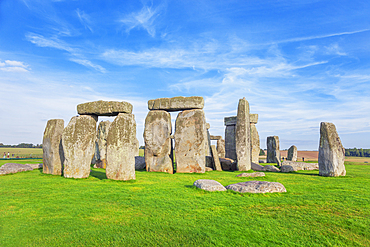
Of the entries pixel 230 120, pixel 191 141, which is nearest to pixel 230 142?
pixel 230 120

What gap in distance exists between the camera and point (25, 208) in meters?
5.02

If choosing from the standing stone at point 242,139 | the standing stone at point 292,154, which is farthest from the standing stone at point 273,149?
the standing stone at point 242,139

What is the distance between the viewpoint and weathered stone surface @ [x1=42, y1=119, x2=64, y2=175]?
1008cm

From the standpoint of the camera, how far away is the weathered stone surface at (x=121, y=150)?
27.3ft

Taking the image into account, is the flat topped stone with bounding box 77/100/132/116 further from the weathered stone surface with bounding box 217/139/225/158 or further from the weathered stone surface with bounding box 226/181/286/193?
the weathered stone surface with bounding box 217/139/225/158

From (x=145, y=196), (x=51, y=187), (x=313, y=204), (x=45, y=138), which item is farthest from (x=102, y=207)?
(x=45, y=138)

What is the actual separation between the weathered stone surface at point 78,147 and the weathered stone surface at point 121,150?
100 cm

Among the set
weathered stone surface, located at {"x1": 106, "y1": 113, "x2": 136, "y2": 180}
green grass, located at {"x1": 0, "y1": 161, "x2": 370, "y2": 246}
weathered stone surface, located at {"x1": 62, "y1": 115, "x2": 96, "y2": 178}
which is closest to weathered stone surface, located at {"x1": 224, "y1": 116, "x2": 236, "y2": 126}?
weathered stone surface, located at {"x1": 106, "y1": 113, "x2": 136, "y2": 180}

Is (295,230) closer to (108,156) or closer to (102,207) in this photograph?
(102,207)

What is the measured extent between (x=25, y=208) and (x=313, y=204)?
20.2 ft

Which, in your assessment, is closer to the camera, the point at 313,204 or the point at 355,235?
the point at 355,235

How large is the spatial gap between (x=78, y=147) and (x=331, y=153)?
33.7ft

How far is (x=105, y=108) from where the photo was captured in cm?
889

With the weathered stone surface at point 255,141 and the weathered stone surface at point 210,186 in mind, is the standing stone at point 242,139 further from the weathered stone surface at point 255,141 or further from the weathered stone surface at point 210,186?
the weathered stone surface at point 255,141
